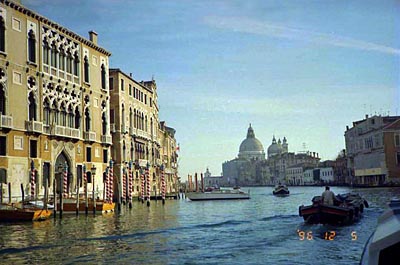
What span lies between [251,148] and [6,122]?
495ft

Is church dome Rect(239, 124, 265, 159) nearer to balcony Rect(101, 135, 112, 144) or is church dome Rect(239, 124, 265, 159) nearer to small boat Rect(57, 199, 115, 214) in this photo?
balcony Rect(101, 135, 112, 144)

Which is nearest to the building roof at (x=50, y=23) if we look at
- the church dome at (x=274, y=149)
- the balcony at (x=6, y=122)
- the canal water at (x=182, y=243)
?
the balcony at (x=6, y=122)

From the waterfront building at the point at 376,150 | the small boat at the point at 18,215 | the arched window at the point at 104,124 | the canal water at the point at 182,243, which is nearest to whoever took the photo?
the canal water at the point at 182,243

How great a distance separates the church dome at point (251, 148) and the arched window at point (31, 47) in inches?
5761

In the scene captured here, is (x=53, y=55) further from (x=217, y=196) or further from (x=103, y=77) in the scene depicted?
(x=217, y=196)

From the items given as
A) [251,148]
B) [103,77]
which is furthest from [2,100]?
[251,148]

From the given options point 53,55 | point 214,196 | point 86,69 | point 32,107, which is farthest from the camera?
point 214,196

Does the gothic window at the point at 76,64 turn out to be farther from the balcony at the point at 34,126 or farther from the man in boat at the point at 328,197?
the man in boat at the point at 328,197

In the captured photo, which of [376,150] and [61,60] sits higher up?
[61,60]

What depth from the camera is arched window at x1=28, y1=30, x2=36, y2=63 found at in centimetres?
2494

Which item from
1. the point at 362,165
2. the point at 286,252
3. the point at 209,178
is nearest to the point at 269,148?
the point at 209,178

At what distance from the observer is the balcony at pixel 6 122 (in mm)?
22289

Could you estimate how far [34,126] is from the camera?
2441 cm

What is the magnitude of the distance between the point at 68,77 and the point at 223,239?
58.1 feet
